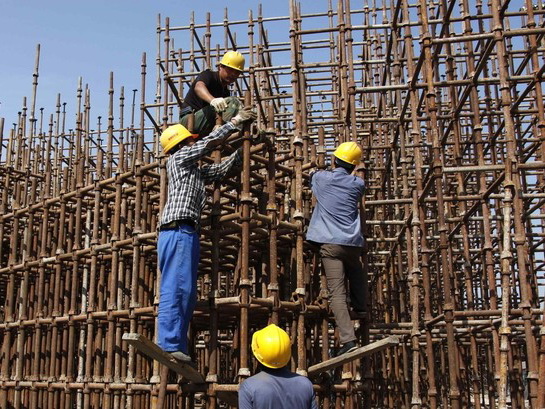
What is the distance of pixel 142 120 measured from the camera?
1236 cm

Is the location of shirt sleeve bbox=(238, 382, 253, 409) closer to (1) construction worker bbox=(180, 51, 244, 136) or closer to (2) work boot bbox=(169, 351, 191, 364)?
(2) work boot bbox=(169, 351, 191, 364)

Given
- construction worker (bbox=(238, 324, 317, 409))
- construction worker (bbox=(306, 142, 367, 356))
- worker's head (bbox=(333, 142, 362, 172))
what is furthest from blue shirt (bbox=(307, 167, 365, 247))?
construction worker (bbox=(238, 324, 317, 409))

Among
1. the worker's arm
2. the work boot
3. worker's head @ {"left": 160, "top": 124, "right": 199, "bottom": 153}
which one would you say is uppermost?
the worker's arm

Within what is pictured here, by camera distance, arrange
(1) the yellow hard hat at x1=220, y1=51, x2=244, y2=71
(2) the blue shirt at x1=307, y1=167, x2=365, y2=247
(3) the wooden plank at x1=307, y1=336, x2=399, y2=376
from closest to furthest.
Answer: (3) the wooden plank at x1=307, y1=336, x2=399, y2=376, (2) the blue shirt at x1=307, y1=167, x2=365, y2=247, (1) the yellow hard hat at x1=220, y1=51, x2=244, y2=71

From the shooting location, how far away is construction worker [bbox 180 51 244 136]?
23.4 ft

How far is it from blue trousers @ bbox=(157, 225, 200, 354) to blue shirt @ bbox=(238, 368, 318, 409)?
4.55 ft

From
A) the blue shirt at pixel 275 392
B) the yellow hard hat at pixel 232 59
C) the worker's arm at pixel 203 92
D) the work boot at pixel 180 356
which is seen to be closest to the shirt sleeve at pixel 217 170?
the worker's arm at pixel 203 92

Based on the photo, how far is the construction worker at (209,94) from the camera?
281 inches

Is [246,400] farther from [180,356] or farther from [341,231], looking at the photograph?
[341,231]

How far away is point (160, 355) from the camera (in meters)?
5.79

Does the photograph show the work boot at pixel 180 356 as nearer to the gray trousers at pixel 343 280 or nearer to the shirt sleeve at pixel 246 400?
the shirt sleeve at pixel 246 400

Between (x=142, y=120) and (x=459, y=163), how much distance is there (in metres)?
5.82

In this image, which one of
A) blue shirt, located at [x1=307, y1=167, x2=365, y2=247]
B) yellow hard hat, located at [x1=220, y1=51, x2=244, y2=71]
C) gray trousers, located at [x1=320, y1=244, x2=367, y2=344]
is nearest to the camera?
gray trousers, located at [x1=320, y1=244, x2=367, y2=344]

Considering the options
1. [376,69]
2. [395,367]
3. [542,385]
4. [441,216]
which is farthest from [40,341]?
[376,69]
